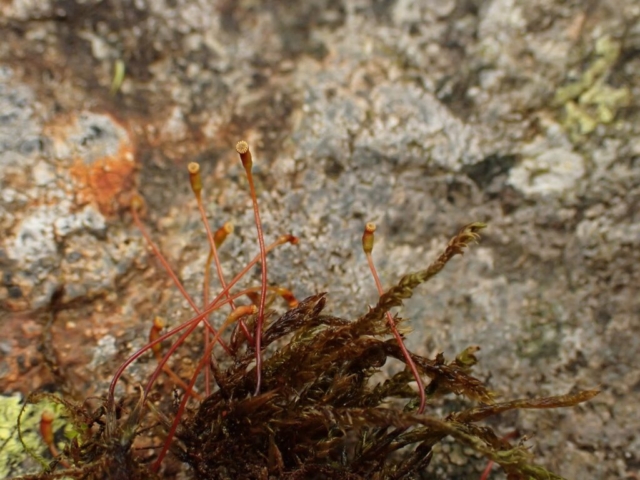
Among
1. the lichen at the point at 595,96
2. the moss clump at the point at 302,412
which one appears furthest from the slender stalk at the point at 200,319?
the lichen at the point at 595,96

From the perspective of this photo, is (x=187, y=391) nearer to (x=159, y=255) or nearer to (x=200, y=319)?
(x=200, y=319)

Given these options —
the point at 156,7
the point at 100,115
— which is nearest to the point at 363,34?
the point at 156,7

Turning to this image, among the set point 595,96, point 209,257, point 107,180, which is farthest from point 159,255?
point 595,96

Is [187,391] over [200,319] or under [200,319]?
under

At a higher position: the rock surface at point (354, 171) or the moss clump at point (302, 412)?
the rock surface at point (354, 171)

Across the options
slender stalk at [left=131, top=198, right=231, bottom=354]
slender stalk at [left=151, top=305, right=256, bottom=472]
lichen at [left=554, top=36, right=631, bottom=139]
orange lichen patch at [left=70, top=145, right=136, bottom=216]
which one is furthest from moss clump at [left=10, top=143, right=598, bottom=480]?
lichen at [left=554, top=36, right=631, bottom=139]

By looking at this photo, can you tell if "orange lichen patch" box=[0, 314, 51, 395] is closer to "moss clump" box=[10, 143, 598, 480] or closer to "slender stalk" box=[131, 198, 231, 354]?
"moss clump" box=[10, 143, 598, 480]

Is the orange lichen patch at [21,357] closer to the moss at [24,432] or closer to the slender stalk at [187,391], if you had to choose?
the moss at [24,432]
